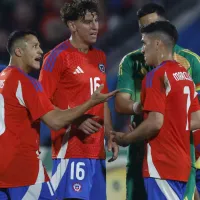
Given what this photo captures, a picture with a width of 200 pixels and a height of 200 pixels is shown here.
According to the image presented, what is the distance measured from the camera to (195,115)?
12.8 feet

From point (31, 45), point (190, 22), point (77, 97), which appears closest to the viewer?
point (31, 45)

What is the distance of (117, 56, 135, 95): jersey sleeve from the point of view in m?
4.52

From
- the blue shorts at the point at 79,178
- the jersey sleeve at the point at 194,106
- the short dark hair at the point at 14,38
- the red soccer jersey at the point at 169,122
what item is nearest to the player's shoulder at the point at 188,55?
the jersey sleeve at the point at 194,106

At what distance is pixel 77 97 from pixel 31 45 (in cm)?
53

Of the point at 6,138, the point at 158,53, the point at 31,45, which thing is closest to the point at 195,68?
the point at 158,53

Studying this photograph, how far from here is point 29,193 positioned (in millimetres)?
3730

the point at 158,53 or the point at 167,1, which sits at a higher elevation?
the point at 167,1

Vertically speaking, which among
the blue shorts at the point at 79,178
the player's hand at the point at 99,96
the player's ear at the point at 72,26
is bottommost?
the blue shorts at the point at 79,178

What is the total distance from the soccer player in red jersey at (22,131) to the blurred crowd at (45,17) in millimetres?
3743

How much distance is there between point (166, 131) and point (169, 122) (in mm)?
58

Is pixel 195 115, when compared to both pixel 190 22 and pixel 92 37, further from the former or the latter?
pixel 190 22

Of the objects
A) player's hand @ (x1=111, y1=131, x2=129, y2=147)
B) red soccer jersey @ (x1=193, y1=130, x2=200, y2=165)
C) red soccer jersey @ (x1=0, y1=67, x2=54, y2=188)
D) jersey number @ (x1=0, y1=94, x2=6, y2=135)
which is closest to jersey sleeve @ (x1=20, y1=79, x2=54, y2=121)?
red soccer jersey @ (x1=0, y1=67, x2=54, y2=188)

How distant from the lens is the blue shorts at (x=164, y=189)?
3.65 meters

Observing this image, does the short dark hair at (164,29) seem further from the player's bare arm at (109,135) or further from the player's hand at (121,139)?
the player's bare arm at (109,135)
